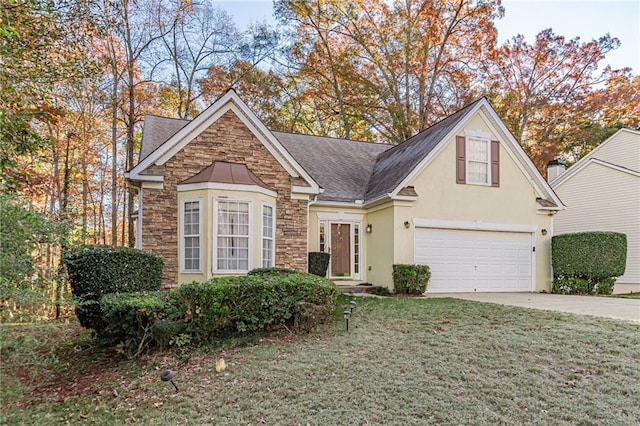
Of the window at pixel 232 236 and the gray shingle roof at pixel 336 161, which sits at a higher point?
the gray shingle roof at pixel 336 161

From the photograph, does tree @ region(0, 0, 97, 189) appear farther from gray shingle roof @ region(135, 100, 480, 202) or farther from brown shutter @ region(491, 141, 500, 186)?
brown shutter @ region(491, 141, 500, 186)

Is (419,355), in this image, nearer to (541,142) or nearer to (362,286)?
(362,286)

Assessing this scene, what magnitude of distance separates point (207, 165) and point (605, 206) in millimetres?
16432

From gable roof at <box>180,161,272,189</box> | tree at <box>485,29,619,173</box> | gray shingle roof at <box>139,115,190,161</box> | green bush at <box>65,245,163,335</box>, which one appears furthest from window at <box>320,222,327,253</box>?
tree at <box>485,29,619,173</box>

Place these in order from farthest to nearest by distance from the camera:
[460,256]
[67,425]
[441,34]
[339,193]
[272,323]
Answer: [441,34] < [339,193] < [460,256] < [272,323] < [67,425]

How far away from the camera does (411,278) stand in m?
11.2

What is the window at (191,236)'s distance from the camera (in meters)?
9.98

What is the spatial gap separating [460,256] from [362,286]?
3231mm


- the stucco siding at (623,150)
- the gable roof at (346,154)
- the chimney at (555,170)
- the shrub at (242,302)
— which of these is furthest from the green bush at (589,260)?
the shrub at (242,302)

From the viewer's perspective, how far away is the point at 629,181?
635 inches

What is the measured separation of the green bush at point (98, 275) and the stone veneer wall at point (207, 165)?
2.80m

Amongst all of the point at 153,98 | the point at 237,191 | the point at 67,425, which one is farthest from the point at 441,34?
the point at 67,425

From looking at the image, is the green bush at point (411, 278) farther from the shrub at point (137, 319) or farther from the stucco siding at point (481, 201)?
the shrub at point (137, 319)

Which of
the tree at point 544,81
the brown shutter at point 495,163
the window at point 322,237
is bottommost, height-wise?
the window at point 322,237
